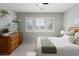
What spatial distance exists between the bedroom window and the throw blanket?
0.55ft

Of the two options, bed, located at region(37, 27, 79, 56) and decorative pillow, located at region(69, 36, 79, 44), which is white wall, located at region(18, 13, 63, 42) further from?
decorative pillow, located at region(69, 36, 79, 44)

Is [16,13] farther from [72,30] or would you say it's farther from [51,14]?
[72,30]

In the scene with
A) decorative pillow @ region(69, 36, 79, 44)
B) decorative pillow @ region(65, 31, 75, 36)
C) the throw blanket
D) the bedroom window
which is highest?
the bedroom window

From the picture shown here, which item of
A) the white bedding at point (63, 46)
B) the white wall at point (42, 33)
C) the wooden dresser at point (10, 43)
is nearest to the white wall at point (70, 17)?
the white wall at point (42, 33)

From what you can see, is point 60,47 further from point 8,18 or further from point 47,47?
point 8,18

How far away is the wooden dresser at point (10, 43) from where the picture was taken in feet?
4.37

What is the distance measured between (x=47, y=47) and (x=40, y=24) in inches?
12.8

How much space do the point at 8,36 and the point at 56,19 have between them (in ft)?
2.41

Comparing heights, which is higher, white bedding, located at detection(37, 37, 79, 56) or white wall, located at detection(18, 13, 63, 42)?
white wall, located at detection(18, 13, 63, 42)

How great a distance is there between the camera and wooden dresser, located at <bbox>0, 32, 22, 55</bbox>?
1.33 m

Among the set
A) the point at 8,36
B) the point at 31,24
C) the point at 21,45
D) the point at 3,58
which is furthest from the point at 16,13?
the point at 3,58

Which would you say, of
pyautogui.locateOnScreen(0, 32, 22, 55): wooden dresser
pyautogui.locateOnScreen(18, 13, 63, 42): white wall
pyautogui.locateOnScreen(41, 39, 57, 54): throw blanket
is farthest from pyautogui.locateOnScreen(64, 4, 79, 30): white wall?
pyautogui.locateOnScreen(0, 32, 22, 55): wooden dresser

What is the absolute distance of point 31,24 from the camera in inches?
52.0

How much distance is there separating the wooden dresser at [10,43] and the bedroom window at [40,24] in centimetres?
21
